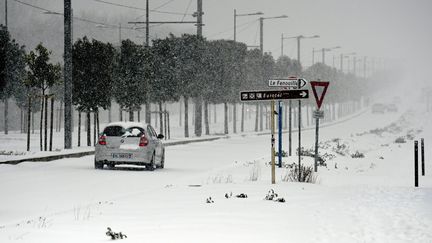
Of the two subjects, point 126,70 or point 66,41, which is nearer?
point 66,41

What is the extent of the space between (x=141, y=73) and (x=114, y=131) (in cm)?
2049

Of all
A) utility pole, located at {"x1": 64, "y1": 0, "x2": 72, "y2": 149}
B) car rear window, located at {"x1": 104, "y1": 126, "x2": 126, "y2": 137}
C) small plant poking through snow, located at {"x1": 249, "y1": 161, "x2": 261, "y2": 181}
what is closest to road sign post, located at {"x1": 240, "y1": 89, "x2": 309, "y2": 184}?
small plant poking through snow, located at {"x1": 249, "y1": 161, "x2": 261, "y2": 181}

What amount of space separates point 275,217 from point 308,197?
326 cm

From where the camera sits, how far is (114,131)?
2400cm

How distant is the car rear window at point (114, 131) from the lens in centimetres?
2383

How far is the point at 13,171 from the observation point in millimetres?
22594

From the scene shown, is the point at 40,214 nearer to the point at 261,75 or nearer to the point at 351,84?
the point at 261,75

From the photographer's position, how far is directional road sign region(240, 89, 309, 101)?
18.2 metres

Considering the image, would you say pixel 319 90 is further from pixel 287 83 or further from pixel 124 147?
pixel 124 147

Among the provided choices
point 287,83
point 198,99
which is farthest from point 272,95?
point 198,99

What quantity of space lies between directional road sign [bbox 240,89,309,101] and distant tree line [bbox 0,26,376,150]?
16770mm

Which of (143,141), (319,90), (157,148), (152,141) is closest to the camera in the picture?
(319,90)

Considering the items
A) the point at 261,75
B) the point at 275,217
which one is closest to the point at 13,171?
the point at 275,217

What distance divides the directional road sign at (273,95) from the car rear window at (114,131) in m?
6.65
